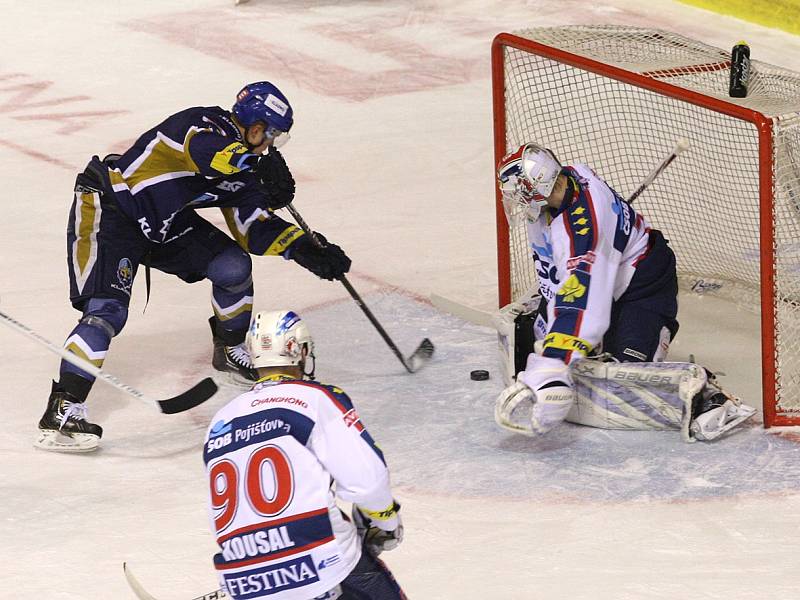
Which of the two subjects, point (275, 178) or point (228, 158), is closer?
point (228, 158)

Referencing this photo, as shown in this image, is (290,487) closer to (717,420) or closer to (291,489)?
(291,489)

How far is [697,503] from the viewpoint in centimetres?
394

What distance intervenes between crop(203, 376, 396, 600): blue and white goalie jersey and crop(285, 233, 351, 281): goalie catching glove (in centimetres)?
195

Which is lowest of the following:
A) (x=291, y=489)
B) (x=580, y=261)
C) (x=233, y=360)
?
(x=233, y=360)

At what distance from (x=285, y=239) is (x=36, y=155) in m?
2.84

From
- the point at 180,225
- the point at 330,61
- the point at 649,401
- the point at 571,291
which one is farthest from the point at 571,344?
the point at 330,61

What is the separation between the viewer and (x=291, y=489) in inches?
107

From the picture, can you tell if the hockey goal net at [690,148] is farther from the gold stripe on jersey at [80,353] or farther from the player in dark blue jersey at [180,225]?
the gold stripe on jersey at [80,353]

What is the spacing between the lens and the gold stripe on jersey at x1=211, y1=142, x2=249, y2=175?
4.37 metres

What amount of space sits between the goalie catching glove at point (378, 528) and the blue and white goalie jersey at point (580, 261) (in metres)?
1.45

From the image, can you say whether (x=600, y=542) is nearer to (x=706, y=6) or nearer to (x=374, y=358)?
(x=374, y=358)

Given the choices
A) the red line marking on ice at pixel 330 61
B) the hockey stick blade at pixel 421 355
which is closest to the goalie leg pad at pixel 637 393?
the hockey stick blade at pixel 421 355

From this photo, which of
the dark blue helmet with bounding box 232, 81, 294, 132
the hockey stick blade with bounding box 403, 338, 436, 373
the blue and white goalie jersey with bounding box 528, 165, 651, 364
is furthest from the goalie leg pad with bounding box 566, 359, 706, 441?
the dark blue helmet with bounding box 232, 81, 294, 132

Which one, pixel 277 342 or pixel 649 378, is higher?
pixel 277 342
